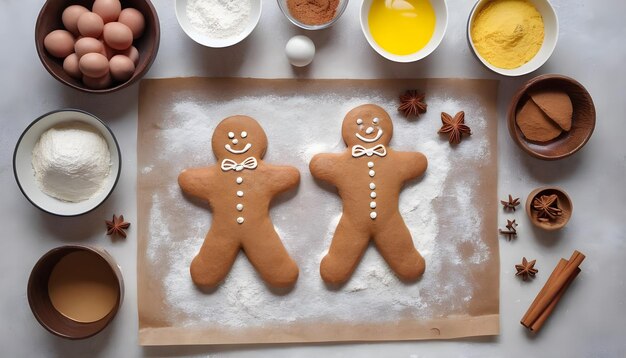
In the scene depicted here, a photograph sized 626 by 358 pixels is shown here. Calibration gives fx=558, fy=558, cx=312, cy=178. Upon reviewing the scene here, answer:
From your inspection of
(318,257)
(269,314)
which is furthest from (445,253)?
(269,314)

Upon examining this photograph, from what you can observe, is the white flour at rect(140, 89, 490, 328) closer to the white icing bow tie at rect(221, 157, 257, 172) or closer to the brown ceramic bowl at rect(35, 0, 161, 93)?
the white icing bow tie at rect(221, 157, 257, 172)

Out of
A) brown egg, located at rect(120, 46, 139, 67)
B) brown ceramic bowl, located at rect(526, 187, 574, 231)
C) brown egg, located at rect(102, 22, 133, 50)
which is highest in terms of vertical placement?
brown egg, located at rect(102, 22, 133, 50)

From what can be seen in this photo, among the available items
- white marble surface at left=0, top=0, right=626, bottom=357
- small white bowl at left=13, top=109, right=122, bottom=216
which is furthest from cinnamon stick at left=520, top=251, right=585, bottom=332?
small white bowl at left=13, top=109, right=122, bottom=216

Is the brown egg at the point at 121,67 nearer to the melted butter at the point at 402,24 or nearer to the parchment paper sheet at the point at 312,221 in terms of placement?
the parchment paper sheet at the point at 312,221

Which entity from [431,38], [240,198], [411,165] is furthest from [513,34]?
[240,198]

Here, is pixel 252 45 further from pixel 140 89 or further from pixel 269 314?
pixel 269 314

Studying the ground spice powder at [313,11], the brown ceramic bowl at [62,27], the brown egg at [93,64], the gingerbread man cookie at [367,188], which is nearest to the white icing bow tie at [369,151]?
the gingerbread man cookie at [367,188]
